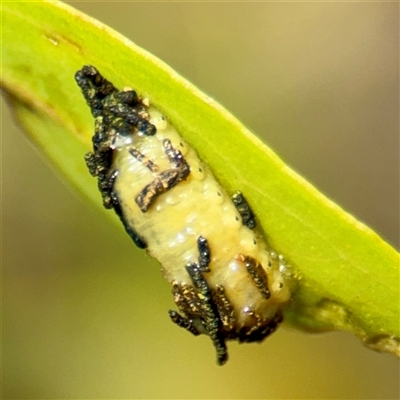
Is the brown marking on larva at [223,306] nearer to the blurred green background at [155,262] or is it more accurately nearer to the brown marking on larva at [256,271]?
the brown marking on larva at [256,271]

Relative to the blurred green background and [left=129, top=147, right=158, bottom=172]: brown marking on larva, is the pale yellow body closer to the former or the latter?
[left=129, top=147, right=158, bottom=172]: brown marking on larva

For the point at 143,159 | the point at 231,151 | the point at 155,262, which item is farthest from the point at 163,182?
the point at 155,262

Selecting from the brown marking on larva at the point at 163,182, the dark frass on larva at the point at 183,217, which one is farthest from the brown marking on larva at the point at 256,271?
the brown marking on larva at the point at 163,182

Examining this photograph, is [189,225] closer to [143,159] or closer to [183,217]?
[183,217]

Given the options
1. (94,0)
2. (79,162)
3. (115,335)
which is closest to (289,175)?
(79,162)

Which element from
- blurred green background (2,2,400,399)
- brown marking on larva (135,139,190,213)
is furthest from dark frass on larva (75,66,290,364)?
blurred green background (2,2,400,399)

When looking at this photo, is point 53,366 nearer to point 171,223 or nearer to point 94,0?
point 171,223
